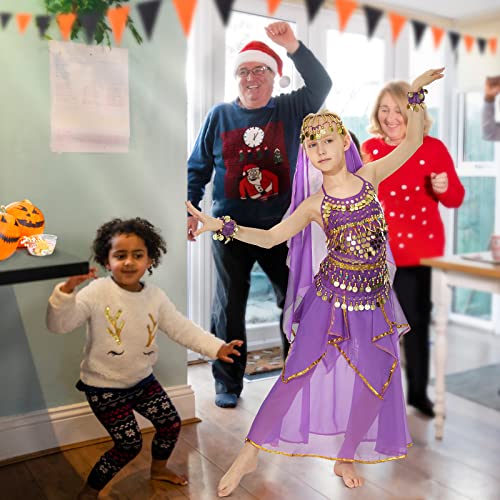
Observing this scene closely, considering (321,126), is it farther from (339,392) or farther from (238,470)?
(238,470)

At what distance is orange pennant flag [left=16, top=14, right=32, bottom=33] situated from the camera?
2.17 m

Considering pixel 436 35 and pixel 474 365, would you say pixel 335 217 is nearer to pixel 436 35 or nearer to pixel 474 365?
pixel 436 35

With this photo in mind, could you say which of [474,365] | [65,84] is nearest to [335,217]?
[65,84]

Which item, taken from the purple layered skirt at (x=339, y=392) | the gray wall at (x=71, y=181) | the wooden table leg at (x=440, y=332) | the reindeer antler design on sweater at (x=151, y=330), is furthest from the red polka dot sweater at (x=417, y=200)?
the reindeer antler design on sweater at (x=151, y=330)

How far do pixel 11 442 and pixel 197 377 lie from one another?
1.09m

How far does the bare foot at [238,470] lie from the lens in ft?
6.66

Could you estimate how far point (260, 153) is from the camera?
8.93 ft

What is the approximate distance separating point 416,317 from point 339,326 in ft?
2.56

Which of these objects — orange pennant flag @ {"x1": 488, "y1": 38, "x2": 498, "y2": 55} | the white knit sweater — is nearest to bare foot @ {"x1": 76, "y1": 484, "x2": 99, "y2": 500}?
the white knit sweater

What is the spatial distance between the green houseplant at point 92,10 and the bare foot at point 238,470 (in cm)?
147

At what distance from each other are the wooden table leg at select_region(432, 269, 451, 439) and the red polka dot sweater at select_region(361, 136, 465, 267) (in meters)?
0.26

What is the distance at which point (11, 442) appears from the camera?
7.52 ft

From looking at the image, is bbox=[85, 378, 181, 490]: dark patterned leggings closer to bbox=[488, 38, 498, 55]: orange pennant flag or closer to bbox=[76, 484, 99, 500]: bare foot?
bbox=[76, 484, 99, 500]: bare foot

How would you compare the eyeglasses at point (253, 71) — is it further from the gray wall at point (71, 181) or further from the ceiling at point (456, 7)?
the ceiling at point (456, 7)
